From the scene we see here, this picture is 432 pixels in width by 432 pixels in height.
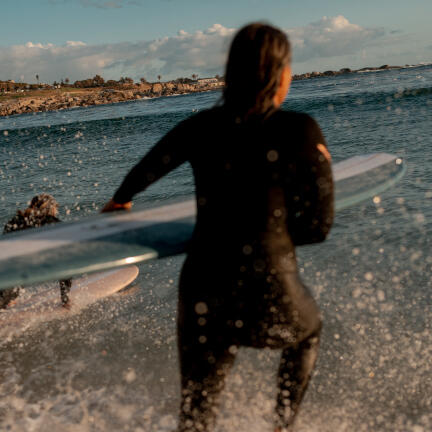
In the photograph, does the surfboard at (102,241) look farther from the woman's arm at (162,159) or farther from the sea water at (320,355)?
the sea water at (320,355)

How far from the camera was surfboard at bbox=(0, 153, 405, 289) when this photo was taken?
1.72 metres

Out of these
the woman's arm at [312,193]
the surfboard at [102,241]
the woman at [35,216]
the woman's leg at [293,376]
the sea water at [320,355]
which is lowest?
the sea water at [320,355]

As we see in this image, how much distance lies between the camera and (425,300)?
132 inches

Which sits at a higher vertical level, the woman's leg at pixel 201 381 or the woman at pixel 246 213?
the woman at pixel 246 213

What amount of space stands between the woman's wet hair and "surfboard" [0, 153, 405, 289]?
2.59 feet

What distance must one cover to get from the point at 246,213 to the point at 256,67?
0.38m

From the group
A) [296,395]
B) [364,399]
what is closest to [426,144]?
[364,399]

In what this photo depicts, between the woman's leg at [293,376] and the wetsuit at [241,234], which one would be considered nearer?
the wetsuit at [241,234]

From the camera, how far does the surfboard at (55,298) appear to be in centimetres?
384

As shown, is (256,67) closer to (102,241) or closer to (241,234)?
(241,234)

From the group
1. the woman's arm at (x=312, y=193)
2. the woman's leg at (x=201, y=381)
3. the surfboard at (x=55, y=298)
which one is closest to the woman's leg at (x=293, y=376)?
the woman's leg at (x=201, y=381)

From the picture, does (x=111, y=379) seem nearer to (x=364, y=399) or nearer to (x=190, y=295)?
(x=364, y=399)

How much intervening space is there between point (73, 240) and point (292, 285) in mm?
1062

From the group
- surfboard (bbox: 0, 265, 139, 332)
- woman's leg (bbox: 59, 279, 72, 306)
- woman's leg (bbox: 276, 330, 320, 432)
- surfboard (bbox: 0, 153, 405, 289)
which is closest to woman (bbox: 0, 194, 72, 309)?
woman's leg (bbox: 59, 279, 72, 306)
